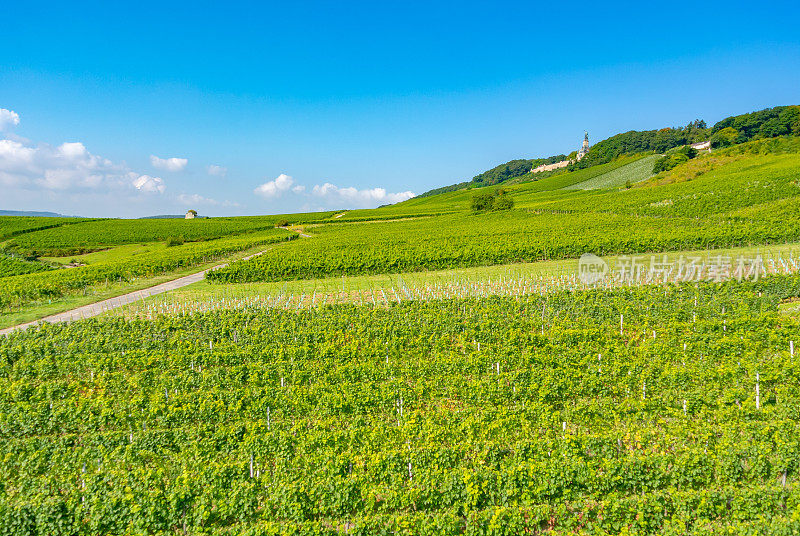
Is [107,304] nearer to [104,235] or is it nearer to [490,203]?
[104,235]

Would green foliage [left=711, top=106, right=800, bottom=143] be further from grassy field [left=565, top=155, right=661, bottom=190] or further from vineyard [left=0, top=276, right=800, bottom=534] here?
vineyard [left=0, top=276, right=800, bottom=534]

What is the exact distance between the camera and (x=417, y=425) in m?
9.88

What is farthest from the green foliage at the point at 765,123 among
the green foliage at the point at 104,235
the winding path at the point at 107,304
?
the winding path at the point at 107,304

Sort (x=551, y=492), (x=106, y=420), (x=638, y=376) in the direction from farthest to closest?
(x=638, y=376) → (x=106, y=420) → (x=551, y=492)

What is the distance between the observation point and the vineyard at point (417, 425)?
7.17m

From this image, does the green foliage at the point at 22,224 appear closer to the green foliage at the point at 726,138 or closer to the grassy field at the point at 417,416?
the grassy field at the point at 417,416

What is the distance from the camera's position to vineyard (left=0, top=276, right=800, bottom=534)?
7.17 metres

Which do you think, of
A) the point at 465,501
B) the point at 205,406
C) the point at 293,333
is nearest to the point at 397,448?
the point at 465,501

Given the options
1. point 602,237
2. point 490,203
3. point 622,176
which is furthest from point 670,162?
point 602,237

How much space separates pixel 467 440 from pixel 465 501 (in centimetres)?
167

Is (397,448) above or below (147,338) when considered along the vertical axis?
below

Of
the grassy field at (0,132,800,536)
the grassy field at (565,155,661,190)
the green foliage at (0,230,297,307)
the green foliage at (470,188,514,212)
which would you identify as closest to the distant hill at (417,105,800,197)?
the grassy field at (565,155,661,190)

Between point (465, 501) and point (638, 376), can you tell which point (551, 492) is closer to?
point (465, 501)

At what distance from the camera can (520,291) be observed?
24.9 m
